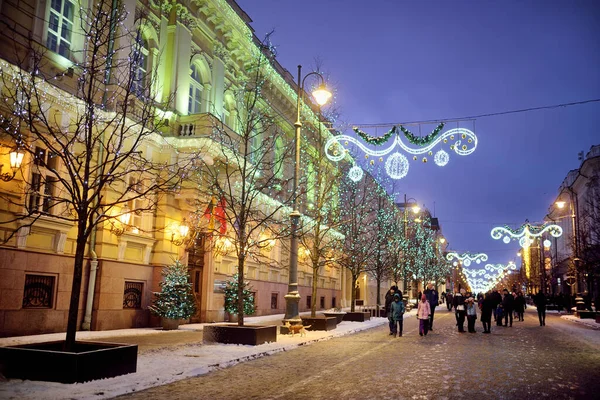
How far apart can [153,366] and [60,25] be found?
1219 cm

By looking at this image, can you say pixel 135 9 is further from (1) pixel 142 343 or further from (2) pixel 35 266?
(1) pixel 142 343

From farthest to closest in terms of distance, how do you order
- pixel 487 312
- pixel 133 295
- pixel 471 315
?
pixel 487 312, pixel 471 315, pixel 133 295

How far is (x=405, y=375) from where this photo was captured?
10117 mm

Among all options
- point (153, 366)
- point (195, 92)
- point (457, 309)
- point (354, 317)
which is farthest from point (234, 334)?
point (354, 317)

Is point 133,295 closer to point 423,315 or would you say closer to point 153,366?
point 153,366

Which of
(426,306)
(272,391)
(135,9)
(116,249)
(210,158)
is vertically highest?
(135,9)

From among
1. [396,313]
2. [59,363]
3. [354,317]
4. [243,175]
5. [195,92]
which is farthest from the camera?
[354,317]

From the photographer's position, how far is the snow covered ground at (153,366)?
774 cm

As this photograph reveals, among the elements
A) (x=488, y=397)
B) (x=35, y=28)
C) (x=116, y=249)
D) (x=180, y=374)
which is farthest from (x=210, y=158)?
(x=488, y=397)

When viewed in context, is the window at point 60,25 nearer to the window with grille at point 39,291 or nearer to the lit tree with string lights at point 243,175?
the lit tree with string lights at point 243,175

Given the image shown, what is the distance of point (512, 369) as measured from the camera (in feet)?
36.7

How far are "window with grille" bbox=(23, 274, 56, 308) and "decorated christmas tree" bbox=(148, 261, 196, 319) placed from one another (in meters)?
4.04

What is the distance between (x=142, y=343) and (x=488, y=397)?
9.74 m

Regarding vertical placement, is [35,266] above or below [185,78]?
below
